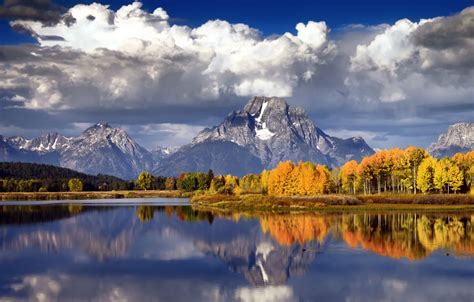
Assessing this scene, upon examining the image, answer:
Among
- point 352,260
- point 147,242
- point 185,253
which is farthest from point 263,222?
point 352,260

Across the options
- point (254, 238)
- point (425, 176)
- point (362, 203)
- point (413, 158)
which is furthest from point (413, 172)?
point (254, 238)

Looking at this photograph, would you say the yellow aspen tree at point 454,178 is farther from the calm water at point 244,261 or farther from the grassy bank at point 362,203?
the calm water at point 244,261

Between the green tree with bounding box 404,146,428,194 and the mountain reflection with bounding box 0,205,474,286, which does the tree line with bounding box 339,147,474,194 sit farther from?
the mountain reflection with bounding box 0,205,474,286

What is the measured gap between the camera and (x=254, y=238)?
75.9 m

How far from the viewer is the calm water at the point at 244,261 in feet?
139

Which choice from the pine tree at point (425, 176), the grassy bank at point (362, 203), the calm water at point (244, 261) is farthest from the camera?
the pine tree at point (425, 176)

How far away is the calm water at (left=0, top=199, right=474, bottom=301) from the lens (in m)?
42.5

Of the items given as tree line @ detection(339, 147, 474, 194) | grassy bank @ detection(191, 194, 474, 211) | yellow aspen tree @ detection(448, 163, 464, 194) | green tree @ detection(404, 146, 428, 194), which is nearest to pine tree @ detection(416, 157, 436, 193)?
tree line @ detection(339, 147, 474, 194)

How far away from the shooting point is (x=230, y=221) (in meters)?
104

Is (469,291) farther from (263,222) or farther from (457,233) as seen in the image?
(263,222)

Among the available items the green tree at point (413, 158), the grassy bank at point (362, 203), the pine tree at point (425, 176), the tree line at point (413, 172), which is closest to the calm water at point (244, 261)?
the grassy bank at point (362, 203)

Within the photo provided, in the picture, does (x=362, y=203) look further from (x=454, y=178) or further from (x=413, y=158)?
(x=413, y=158)

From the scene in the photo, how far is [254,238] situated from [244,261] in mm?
17635

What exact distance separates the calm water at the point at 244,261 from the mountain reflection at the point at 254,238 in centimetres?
13
